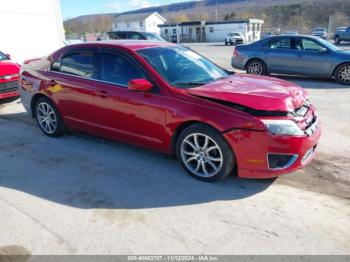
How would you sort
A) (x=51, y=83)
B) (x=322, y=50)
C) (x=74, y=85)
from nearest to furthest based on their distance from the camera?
(x=74, y=85), (x=51, y=83), (x=322, y=50)

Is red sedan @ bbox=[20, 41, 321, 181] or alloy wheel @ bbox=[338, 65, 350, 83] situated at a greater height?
red sedan @ bbox=[20, 41, 321, 181]

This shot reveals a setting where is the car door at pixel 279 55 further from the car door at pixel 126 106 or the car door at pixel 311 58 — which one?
the car door at pixel 126 106

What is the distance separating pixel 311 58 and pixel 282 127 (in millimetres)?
7798

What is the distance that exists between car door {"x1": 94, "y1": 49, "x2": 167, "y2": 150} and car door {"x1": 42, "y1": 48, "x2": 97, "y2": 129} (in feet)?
0.64

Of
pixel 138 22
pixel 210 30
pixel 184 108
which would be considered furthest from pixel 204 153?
pixel 138 22

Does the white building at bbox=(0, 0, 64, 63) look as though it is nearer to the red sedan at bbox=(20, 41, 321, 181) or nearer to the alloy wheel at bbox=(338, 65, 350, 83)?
the red sedan at bbox=(20, 41, 321, 181)

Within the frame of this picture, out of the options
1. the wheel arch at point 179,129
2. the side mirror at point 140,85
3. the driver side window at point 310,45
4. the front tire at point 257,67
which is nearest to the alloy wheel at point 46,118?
the side mirror at point 140,85

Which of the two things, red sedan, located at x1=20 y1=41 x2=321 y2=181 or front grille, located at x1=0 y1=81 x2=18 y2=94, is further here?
front grille, located at x1=0 y1=81 x2=18 y2=94

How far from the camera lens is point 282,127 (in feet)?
11.4

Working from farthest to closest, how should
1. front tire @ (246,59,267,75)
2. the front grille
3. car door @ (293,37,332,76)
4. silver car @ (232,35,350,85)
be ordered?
1. front tire @ (246,59,267,75)
2. car door @ (293,37,332,76)
3. silver car @ (232,35,350,85)
4. the front grille

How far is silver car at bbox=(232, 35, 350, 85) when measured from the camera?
32.9 feet

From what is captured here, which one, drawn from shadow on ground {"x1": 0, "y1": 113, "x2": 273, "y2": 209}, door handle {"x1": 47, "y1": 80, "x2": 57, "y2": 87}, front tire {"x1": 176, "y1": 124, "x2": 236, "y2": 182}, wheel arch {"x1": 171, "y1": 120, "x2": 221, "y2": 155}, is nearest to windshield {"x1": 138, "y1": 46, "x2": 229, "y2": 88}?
wheel arch {"x1": 171, "y1": 120, "x2": 221, "y2": 155}

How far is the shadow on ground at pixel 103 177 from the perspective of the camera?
365cm

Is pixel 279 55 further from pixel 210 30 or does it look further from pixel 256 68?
pixel 210 30
